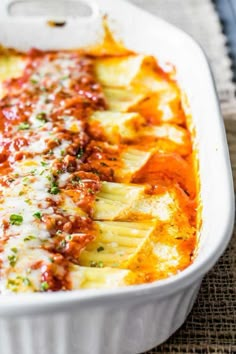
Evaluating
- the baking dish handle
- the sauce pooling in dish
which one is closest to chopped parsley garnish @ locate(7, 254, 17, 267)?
the sauce pooling in dish

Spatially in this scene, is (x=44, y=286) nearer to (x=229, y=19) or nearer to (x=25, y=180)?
(x=25, y=180)

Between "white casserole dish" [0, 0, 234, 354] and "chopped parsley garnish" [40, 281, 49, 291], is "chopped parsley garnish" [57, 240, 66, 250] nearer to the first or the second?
"chopped parsley garnish" [40, 281, 49, 291]

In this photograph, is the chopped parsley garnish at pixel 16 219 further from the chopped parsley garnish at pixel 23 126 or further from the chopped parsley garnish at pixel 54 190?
the chopped parsley garnish at pixel 23 126

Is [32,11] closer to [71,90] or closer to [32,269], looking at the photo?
[71,90]

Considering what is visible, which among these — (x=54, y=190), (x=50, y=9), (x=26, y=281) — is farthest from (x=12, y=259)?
(x=50, y=9)

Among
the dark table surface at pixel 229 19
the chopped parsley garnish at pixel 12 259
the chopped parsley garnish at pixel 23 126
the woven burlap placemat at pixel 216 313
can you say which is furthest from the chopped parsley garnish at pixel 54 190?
the dark table surface at pixel 229 19

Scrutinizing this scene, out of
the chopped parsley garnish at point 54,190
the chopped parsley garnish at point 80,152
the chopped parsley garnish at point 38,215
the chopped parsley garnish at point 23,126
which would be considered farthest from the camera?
the chopped parsley garnish at point 23,126

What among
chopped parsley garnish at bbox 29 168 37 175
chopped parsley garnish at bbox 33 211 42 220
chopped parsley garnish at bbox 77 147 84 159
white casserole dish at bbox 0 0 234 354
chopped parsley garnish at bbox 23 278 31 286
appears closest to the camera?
white casserole dish at bbox 0 0 234 354
